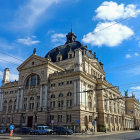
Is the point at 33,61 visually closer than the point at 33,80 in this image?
No

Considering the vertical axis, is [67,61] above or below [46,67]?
above

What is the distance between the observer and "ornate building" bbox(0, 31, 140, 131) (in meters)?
46.7

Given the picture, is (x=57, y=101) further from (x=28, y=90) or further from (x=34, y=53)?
(x=34, y=53)

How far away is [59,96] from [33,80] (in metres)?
12.2

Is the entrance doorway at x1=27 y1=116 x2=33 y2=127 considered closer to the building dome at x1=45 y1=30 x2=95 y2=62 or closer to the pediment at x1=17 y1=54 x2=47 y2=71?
the pediment at x1=17 y1=54 x2=47 y2=71

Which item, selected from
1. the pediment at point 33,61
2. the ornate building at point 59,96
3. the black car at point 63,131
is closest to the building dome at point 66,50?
the ornate building at point 59,96

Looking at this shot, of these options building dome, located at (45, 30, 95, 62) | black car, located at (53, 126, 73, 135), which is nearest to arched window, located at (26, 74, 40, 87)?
building dome, located at (45, 30, 95, 62)

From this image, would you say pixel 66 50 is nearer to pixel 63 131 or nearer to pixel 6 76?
pixel 6 76

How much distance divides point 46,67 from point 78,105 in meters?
16.0

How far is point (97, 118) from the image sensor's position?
5347cm

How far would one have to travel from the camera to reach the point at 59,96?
4959 centimetres

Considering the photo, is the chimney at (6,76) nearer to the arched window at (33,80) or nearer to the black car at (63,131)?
the arched window at (33,80)

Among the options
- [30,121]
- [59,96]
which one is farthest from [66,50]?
[30,121]

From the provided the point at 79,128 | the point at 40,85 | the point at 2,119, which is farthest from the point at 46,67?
the point at 2,119
